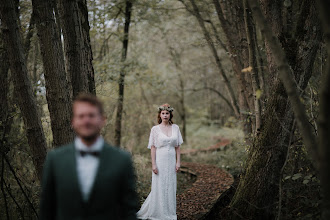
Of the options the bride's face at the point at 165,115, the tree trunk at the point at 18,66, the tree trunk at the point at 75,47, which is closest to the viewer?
the tree trunk at the point at 18,66

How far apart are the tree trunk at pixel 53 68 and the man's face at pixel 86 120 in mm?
2313

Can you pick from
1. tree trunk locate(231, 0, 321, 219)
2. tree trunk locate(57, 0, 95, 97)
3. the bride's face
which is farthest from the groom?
the bride's face

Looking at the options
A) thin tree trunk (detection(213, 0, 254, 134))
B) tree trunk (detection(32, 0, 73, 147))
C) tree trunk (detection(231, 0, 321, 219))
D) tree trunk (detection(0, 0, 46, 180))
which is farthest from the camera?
thin tree trunk (detection(213, 0, 254, 134))

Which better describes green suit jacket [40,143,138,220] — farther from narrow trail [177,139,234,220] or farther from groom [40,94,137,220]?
narrow trail [177,139,234,220]

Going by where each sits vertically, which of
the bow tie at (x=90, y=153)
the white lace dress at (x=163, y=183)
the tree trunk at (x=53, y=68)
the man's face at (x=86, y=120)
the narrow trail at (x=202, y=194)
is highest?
the tree trunk at (x=53, y=68)

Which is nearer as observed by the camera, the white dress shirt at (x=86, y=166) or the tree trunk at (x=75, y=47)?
the white dress shirt at (x=86, y=166)

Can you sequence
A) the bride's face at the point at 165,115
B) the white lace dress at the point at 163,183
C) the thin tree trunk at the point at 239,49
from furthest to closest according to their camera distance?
the thin tree trunk at the point at 239,49 → the bride's face at the point at 165,115 → the white lace dress at the point at 163,183

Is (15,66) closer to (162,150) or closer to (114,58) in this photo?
(162,150)

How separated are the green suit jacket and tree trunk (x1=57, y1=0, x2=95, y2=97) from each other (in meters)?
2.91

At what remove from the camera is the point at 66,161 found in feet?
6.77

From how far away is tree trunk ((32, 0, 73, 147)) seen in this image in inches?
161

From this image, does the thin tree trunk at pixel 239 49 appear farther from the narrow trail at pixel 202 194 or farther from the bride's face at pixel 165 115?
the bride's face at pixel 165 115

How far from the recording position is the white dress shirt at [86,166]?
203cm

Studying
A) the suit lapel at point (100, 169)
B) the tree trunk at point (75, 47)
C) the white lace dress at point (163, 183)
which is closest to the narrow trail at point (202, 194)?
the white lace dress at point (163, 183)
